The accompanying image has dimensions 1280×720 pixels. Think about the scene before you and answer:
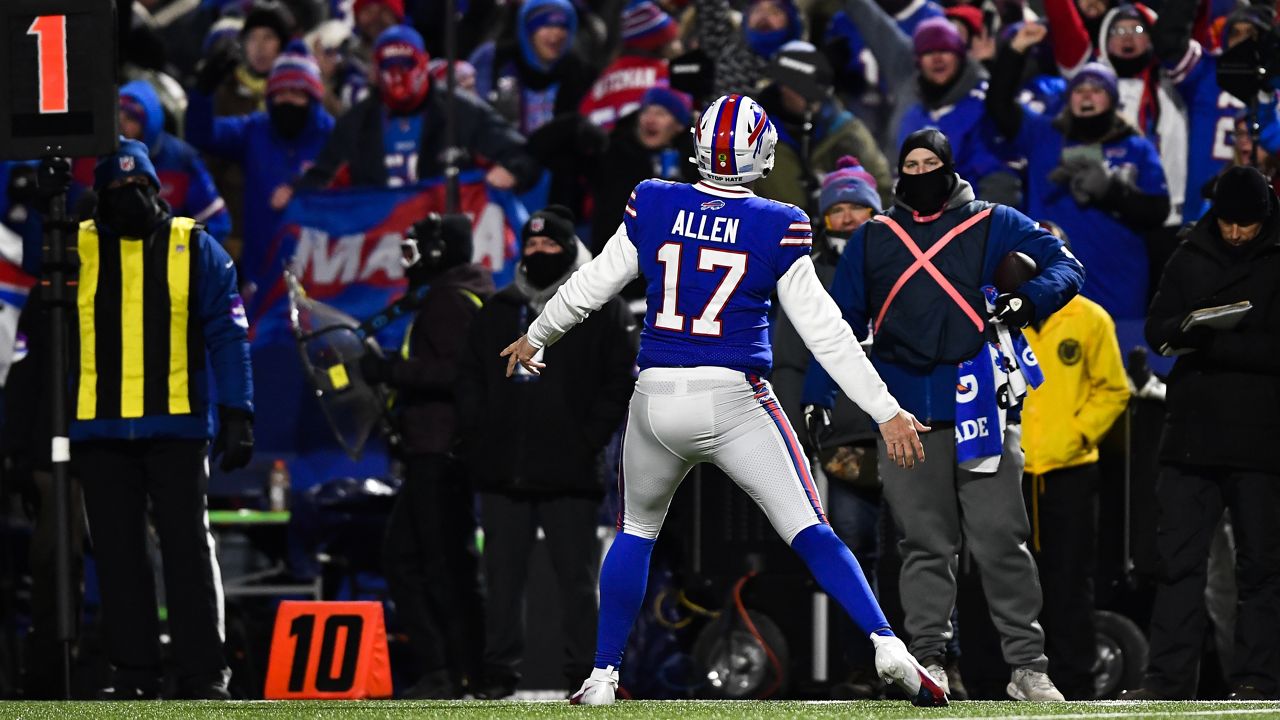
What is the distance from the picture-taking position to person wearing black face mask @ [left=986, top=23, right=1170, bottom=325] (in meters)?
11.3

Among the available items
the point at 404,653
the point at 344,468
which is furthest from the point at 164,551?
the point at 344,468

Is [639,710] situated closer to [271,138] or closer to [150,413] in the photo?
[150,413]

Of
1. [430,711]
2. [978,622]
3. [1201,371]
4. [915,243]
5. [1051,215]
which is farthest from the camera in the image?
[1051,215]

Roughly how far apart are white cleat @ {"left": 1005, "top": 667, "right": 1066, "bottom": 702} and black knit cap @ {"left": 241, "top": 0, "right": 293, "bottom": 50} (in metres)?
8.15

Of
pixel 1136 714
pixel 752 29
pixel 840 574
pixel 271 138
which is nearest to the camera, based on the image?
pixel 1136 714

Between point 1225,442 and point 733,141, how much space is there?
275 centimetres

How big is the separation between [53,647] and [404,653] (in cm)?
172

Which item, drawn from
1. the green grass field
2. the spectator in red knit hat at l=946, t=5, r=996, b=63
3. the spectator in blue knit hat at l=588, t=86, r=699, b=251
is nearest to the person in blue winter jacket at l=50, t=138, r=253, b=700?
the green grass field

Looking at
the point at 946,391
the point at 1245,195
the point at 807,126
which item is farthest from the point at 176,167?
the point at 1245,195

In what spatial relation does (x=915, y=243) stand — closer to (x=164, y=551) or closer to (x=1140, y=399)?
(x=1140, y=399)

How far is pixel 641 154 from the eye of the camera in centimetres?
1239

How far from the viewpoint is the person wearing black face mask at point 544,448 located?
9969 millimetres

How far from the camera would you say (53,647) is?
1064 cm

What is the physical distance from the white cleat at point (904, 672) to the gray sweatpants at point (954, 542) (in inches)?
45.9
